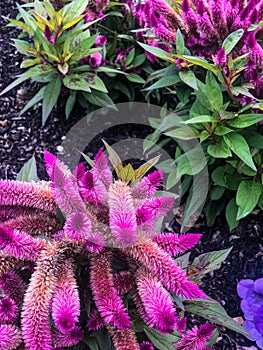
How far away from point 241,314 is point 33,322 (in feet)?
5.81

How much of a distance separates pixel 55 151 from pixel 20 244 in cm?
248

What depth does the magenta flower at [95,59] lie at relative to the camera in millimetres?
3539

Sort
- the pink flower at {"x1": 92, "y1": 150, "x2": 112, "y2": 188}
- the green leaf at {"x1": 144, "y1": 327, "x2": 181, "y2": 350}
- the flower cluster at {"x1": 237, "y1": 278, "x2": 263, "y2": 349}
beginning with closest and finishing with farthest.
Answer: the pink flower at {"x1": 92, "y1": 150, "x2": 112, "y2": 188} → the green leaf at {"x1": 144, "y1": 327, "x2": 181, "y2": 350} → the flower cluster at {"x1": 237, "y1": 278, "x2": 263, "y2": 349}

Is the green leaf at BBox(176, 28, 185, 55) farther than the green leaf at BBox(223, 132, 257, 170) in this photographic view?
Yes

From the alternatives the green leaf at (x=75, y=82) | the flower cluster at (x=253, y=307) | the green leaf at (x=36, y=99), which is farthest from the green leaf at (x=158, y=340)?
the green leaf at (x=36, y=99)

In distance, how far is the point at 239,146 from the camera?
2.69 m

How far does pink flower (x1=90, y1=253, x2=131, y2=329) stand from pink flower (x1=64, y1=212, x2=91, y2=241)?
14cm

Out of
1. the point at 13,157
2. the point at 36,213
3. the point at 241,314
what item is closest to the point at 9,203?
the point at 36,213

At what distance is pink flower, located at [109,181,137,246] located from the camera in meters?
1.25

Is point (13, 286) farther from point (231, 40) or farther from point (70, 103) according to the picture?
point (70, 103)

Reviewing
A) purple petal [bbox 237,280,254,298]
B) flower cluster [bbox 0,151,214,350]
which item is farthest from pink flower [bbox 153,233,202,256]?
purple petal [bbox 237,280,254,298]

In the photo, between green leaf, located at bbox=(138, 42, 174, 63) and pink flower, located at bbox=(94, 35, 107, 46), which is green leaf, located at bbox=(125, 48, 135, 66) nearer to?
pink flower, located at bbox=(94, 35, 107, 46)

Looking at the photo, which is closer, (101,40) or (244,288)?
(244,288)

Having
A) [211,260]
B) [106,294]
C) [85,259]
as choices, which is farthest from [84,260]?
[211,260]
